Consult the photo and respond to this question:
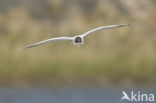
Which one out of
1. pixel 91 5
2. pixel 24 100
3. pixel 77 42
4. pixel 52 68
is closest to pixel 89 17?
pixel 91 5

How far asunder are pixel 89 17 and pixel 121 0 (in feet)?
3.54

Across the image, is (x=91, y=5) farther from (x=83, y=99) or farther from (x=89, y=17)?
(x=83, y=99)

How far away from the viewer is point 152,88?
84.5 feet

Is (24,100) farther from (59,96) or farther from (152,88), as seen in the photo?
(152,88)

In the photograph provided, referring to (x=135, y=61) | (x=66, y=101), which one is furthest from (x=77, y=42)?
(x=135, y=61)

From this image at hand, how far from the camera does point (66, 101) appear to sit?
24484 mm

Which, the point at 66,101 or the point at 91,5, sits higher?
the point at 91,5

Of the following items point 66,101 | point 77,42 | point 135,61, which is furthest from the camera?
point 135,61

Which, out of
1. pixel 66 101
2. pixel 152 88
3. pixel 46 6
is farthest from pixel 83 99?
pixel 46 6

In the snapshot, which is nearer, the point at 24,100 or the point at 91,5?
the point at 24,100

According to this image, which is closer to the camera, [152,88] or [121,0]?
[152,88]

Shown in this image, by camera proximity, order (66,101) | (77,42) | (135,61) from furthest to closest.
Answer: (135,61)
(66,101)
(77,42)

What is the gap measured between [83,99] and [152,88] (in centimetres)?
207

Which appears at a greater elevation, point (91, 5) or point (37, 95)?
point (91, 5)
